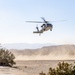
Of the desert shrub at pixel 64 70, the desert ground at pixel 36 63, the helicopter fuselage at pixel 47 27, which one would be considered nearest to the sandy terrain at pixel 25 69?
the desert ground at pixel 36 63

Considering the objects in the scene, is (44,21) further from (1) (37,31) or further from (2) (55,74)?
(2) (55,74)

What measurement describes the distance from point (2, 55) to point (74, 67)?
2986 centimetres

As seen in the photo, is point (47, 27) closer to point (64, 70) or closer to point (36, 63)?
point (36, 63)

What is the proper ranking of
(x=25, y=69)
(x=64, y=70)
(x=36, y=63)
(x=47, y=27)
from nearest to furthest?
(x=64, y=70)
(x=25, y=69)
(x=47, y=27)
(x=36, y=63)

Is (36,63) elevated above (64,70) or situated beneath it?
elevated above

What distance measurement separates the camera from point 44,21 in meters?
41.5

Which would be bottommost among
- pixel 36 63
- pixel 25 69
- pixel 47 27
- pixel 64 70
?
pixel 64 70

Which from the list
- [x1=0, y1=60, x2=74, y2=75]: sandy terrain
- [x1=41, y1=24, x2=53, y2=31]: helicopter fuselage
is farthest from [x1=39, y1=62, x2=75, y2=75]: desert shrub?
[x1=41, y1=24, x2=53, y2=31]: helicopter fuselage

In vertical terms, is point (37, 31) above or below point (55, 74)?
above

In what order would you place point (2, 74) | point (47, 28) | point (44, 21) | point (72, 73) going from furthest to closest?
1. point (44, 21)
2. point (47, 28)
3. point (2, 74)
4. point (72, 73)

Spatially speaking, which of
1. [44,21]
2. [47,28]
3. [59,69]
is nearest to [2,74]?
[59,69]

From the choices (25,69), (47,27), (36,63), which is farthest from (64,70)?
(36,63)

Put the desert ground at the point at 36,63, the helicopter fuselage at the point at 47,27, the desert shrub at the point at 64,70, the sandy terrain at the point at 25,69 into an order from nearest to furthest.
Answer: the desert shrub at the point at 64,70
the sandy terrain at the point at 25,69
the desert ground at the point at 36,63
the helicopter fuselage at the point at 47,27

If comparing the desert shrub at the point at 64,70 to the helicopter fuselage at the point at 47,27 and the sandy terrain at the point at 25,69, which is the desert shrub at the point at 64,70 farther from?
the helicopter fuselage at the point at 47,27
